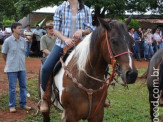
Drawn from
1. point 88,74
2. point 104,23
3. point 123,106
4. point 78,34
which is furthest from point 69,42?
point 123,106

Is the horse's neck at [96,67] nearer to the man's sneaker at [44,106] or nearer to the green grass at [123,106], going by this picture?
the man's sneaker at [44,106]

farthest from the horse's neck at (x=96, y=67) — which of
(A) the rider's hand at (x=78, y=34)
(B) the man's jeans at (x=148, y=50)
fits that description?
(B) the man's jeans at (x=148, y=50)

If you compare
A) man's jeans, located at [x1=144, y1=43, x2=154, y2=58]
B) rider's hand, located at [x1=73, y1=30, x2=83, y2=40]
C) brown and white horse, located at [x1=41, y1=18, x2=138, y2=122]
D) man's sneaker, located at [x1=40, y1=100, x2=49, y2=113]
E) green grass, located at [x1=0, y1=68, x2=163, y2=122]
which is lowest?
green grass, located at [x1=0, y1=68, x2=163, y2=122]

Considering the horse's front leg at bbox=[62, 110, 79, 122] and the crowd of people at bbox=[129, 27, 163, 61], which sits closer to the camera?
the horse's front leg at bbox=[62, 110, 79, 122]

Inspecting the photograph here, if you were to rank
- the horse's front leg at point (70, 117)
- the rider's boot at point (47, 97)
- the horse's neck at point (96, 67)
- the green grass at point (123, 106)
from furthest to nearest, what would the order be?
1. the green grass at point (123, 106)
2. the rider's boot at point (47, 97)
3. the horse's front leg at point (70, 117)
4. the horse's neck at point (96, 67)

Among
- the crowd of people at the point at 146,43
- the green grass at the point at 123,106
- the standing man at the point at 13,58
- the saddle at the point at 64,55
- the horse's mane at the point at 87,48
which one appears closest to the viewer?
the horse's mane at the point at 87,48

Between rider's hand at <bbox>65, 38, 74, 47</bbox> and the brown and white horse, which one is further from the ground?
rider's hand at <bbox>65, 38, 74, 47</bbox>

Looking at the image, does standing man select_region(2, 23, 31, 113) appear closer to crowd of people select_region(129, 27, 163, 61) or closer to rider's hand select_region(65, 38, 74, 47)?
rider's hand select_region(65, 38, 74, 47)

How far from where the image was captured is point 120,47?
10.4 feet

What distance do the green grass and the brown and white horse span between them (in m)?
1.72

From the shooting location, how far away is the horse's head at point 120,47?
305 centimetres

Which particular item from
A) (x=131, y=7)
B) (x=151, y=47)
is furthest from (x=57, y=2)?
(x=151, y=47)

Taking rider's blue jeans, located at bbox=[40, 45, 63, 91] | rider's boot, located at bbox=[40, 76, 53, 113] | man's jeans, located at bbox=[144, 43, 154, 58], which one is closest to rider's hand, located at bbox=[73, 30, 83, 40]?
rider's blue jeans, located at bbox=[40, 45, 63, 91]

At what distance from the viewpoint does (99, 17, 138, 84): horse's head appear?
3055 millimetres
